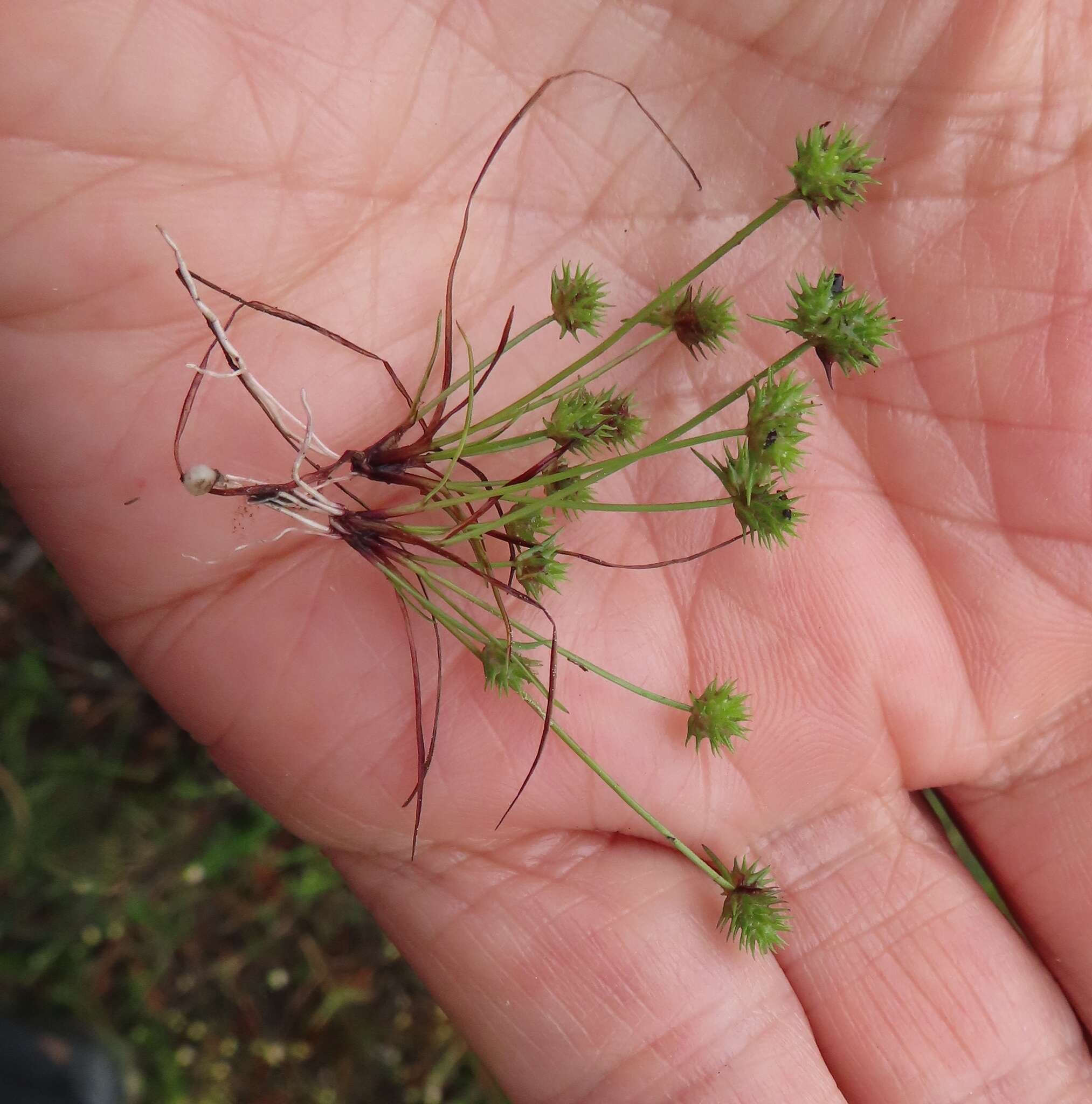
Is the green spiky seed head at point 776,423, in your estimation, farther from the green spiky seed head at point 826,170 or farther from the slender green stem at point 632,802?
the slender green stem at point 632,802

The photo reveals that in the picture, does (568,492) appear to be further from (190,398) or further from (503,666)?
(190,398)

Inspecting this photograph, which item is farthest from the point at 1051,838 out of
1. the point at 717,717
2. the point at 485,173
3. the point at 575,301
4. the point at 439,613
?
the point at 485,173

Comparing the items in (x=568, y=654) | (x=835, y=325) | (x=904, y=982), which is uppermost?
(x=835, y=325)

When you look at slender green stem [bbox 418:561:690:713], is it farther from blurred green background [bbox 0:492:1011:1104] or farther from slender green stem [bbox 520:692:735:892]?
blurred green background [bbox 0:492:1011:1104]

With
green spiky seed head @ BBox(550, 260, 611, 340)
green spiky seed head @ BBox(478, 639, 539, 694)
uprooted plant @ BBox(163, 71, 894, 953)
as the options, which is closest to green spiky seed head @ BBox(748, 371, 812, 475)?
uprooted plant @ BBox(163, 71, 894, 953)

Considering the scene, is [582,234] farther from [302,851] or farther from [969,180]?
[302,851]

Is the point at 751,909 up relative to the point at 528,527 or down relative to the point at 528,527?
down

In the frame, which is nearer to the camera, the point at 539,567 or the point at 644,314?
the point at 644,314

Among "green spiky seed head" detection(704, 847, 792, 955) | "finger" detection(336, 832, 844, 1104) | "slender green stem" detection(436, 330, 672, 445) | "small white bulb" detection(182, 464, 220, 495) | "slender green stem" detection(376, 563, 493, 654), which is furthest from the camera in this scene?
"finger" detection(336, 832, 844, 1104)

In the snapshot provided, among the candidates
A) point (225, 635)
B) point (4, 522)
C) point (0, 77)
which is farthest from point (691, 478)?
point (4, 522)
